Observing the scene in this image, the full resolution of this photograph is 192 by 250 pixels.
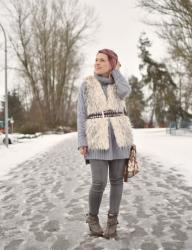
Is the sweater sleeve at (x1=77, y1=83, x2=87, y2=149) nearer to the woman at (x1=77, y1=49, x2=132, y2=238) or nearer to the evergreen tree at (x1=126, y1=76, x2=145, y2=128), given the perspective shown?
the woman at (x1=77, y1=49, x2=132, y2=238)

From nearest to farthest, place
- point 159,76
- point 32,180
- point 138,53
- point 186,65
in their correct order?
point 32,180, point 186,65, point 159,76, point 138,53

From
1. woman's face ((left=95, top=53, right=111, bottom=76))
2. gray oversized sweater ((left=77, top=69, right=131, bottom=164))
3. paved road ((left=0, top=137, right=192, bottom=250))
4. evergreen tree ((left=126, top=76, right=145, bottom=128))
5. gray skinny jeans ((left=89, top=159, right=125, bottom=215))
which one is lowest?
paved road ((left=0, top=137, right=192, bottom=250))

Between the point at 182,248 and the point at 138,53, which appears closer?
the point at 182,248

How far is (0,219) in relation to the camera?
5.73 metres

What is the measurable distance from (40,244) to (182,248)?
135cm

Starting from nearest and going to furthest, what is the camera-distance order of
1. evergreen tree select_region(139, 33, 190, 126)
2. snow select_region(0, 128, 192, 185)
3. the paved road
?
the paved road
snow select_region(0, 128, 192, 185)
evergreen tree select_region(139, 33, 190, 126)

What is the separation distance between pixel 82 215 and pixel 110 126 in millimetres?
1621

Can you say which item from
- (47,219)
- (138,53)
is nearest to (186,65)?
(47,219)

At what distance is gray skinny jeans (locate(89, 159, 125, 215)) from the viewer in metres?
4.64

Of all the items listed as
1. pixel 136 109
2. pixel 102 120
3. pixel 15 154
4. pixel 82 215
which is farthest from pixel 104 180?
pixel 136 109

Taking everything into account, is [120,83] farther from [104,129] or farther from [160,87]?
[160,87]

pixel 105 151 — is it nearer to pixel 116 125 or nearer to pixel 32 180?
pixel 116 125

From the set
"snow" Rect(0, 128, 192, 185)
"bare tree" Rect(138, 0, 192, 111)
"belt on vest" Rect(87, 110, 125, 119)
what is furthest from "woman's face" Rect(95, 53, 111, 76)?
"bare tree" Rect(138, 0, 192, 111)

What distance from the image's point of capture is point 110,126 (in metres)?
4.74
